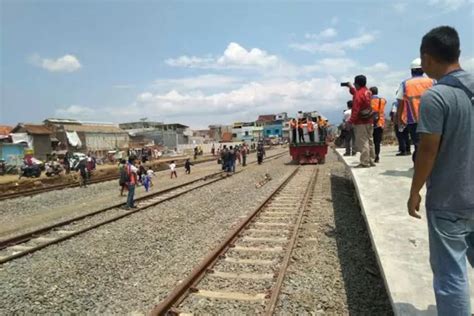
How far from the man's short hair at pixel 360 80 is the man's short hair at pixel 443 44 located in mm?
6325

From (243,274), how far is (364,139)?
15.6 ft

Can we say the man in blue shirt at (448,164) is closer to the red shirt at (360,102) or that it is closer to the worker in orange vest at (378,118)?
the red shirt at (360,102)

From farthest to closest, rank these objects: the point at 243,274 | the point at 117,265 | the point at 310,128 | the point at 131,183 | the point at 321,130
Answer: the point at 321,130 < the point at 310,128 < the point at 131,183 < the point at 117,265 < the point at 243,274

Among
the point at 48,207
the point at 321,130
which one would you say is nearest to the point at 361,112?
the point at 48,207

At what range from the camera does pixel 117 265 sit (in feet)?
22.7

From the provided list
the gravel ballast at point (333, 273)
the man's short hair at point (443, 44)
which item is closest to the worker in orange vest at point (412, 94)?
the gravel ballast at point (333, 273)

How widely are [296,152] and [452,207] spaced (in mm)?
24330

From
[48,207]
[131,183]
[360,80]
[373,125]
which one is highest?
[360,80]

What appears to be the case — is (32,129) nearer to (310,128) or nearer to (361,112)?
(310,128)

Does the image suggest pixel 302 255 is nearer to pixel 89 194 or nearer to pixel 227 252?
pixel 227 252

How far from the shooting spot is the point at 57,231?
34.4 ft

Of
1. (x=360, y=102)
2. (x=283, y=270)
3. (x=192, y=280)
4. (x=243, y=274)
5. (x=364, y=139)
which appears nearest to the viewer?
(x=192, y=280)

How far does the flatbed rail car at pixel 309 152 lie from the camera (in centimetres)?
2636

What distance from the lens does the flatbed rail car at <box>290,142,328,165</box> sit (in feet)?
86.5
